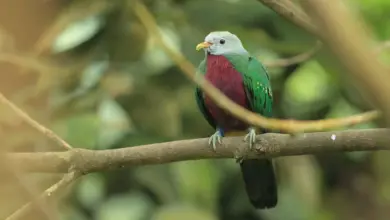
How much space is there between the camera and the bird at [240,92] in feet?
6.01

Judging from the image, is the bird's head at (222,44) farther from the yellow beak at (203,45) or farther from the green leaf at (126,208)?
the green leaf at (126,208)

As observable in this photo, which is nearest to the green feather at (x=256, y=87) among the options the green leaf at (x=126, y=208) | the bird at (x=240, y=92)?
the bird at (x=240, y=92)

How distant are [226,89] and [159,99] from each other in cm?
55

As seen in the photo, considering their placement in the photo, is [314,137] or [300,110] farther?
[300,110]

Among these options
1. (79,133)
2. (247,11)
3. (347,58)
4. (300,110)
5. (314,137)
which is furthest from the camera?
(300,110)

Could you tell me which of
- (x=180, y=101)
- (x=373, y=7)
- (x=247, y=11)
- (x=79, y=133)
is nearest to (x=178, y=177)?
(x=180, y=101)

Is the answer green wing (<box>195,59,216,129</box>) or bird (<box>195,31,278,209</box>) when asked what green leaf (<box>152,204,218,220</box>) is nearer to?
bird (<box>195,31,278,209</box>)

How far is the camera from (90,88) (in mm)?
2375

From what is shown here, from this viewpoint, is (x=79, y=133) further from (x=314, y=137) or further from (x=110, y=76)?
(x=314, y=137)

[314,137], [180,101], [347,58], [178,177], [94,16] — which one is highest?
[347,58]

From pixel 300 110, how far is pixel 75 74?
0.84 metres

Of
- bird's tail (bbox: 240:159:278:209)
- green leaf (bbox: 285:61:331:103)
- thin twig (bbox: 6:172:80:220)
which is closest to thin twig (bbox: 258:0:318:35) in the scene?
thin twig (bbox: 6:172:80:220)

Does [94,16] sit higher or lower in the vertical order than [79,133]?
higher

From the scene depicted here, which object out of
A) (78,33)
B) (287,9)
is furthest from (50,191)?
(78,33)
